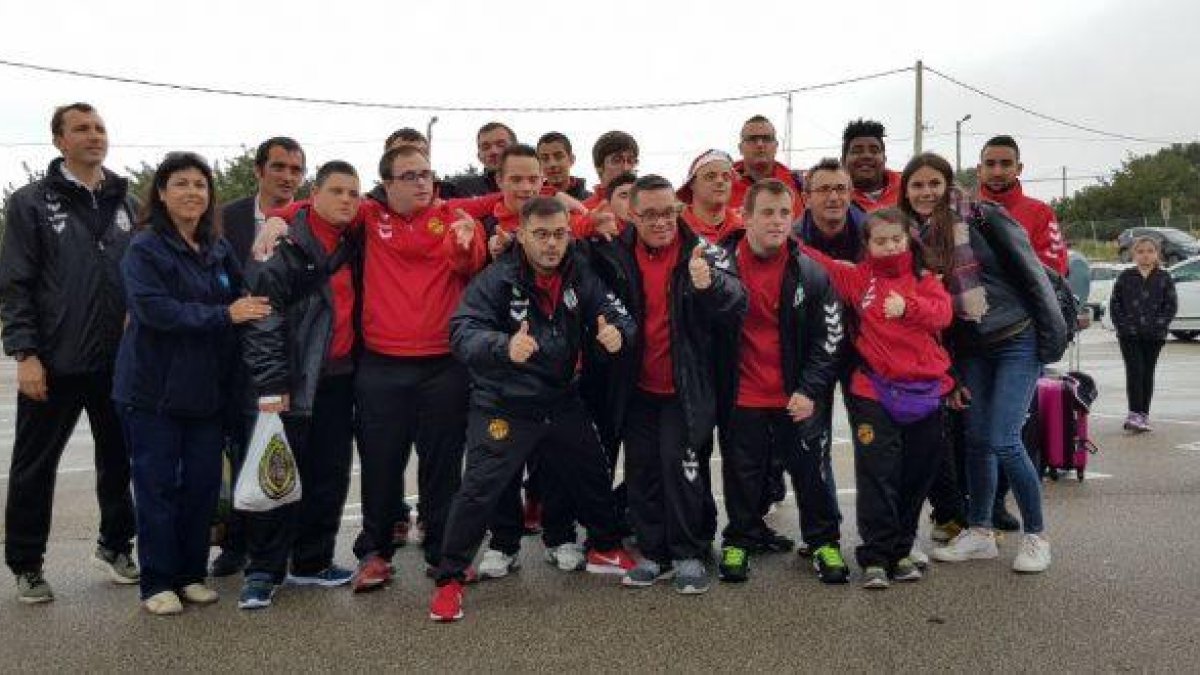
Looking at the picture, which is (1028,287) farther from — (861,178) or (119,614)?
(119,614)

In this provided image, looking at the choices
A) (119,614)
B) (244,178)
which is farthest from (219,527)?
(244,178)

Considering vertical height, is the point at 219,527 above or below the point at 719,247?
below

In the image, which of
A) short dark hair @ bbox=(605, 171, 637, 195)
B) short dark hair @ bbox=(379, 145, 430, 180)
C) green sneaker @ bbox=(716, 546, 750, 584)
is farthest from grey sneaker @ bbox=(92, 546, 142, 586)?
short dark hair @ bbox=(605, 171, 637, 195)

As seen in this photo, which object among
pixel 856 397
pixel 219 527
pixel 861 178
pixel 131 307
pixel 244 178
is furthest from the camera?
pixel 244 178

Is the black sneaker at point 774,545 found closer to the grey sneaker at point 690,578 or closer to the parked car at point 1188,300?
the grey sneaker at point 690,578

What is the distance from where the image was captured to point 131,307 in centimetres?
Result: 457

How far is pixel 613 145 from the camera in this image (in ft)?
Result: 20.8

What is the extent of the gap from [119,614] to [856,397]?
354 cm

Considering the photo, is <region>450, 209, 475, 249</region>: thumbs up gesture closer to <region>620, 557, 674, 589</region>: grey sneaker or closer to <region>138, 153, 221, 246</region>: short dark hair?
<region>138, 153, 221, 246</region>: short dark hair

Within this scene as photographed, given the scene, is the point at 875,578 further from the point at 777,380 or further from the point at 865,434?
the point at 777,380

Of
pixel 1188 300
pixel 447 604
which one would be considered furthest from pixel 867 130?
pixel 1188 300

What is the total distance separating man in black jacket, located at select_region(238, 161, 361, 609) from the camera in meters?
4.71

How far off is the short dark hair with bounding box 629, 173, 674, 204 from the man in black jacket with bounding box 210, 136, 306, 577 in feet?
6.55

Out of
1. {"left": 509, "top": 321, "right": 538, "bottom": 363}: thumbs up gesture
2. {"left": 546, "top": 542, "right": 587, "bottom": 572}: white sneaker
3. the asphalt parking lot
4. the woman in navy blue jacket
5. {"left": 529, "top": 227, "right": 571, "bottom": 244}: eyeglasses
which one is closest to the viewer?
the asphalt parking lot
